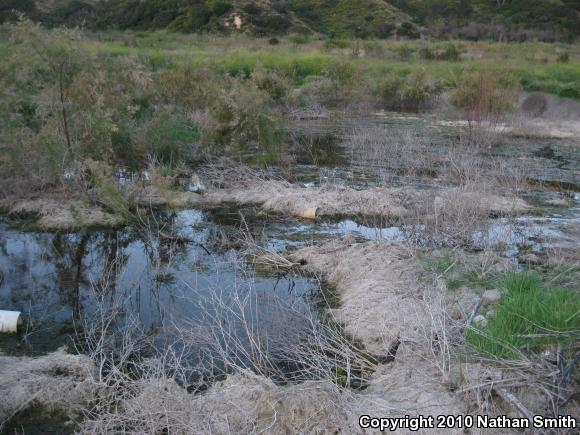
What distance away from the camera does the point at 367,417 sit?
4.23 meters

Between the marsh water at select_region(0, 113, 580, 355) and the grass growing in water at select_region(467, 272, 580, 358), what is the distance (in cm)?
284

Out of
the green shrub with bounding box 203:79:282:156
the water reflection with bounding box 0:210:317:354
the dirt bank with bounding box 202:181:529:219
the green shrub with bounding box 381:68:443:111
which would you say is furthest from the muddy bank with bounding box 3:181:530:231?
the green shrub with bounding box 381:68:443:111

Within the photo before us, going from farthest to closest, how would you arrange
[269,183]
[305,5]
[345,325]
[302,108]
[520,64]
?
1. [305,5]
2. [520,64]
3. [302,108]
4. [269,183]
5. [345,325]

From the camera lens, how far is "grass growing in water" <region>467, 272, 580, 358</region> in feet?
13.9

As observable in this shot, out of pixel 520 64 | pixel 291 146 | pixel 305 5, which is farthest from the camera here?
pixel 305 5

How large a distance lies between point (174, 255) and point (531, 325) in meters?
5.22

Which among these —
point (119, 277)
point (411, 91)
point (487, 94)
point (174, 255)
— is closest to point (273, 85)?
point (411, 91)

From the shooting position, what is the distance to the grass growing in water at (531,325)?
4238mm

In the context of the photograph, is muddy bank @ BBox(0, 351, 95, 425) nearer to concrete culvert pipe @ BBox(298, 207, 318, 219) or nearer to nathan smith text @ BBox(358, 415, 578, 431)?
nathan smith text @ BBox(358, 415, 578, 431)

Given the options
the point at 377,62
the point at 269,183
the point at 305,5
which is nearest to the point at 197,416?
the point at 269,183

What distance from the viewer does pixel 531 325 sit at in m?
4.42

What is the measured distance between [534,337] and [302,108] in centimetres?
1784

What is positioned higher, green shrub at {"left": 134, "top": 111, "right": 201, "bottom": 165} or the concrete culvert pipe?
green shrub at {"left": 134, "top": 111, "right": 201, "bottom": 165}

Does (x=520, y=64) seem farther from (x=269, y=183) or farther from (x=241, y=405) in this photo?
(x=241, y=405)
